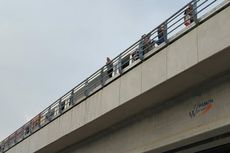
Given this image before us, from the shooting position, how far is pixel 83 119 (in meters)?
16.1

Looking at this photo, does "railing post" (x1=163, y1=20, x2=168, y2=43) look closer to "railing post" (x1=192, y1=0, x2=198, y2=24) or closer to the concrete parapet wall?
"railing post" (x1=192, y1=0, x2=198, y2=24)

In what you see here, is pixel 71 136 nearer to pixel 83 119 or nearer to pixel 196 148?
pixel 83 119

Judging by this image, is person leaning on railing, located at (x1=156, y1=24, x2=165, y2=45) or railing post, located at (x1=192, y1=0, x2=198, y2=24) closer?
railing post, located at (x1=192, y1=0, x2=198, y2=24)

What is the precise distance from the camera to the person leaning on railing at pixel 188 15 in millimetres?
11938

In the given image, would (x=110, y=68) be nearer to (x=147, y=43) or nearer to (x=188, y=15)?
(x=147, y=43)

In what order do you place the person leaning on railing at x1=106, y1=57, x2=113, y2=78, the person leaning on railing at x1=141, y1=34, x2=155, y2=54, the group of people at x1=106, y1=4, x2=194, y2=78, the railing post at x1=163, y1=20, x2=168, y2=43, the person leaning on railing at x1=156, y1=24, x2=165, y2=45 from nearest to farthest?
the group of people at x1=106, y1=4, x2=194, y2=78 < the railing post at x1=163, y1=20, x2=168, y2=43 < the person leaning on railing at x1=156, y1=24, x2=165, y2=45 < the person leaning on railing at x1=141, y1=34, x2=155, y2=54 < the person leaning on railing at x1=106, y1=57, x2=113, y2=78

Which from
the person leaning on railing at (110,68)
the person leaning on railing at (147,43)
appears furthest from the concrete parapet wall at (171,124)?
the person leaning on railing at (110,68)

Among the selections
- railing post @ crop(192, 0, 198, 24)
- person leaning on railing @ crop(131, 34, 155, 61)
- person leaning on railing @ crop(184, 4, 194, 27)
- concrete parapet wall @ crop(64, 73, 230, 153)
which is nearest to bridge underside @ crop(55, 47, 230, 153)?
concrete parapet wall @ crop(64, 73, 230, 153)

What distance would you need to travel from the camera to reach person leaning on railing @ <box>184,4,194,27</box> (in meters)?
11.9

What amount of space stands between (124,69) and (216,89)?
4012 mm

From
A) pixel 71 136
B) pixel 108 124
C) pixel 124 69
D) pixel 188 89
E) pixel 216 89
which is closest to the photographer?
pixel 216 89

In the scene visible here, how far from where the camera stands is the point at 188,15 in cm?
1228

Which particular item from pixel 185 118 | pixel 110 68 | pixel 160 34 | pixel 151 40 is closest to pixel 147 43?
pixel 151 40

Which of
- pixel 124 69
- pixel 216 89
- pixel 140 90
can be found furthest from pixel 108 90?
pixel 216 89
